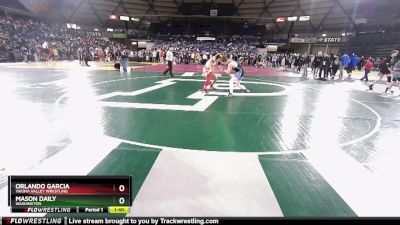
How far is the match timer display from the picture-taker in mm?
2305

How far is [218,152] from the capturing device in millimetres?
4223

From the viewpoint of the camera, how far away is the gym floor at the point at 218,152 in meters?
2.91

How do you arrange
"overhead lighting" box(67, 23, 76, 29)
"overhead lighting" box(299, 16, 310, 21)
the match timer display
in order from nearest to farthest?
the match timer display
"overhead lighting" box(67, 23, 76, 29)
"overhead lighting" box(299, 16, 310, 21)

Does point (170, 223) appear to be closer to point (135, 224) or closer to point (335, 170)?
point (135, 224)

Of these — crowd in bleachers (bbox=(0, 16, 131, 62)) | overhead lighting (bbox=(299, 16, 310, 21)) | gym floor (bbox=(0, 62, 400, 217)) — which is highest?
overhead lighting (bbox=(299, 16, 310, 21))

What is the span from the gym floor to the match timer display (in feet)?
1.31

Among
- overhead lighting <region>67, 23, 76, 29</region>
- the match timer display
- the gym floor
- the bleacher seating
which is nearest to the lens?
the match timer display

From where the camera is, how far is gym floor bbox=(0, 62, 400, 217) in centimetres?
291

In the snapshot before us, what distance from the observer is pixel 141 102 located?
7.85m

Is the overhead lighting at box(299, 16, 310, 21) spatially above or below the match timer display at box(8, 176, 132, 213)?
above

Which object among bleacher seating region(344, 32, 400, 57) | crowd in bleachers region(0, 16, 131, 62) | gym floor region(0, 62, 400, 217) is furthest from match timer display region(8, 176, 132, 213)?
bleacher seating region(344, 32, 400, 57)

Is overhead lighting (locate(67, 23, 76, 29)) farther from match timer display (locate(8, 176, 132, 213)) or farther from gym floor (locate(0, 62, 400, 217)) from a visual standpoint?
match timer display (locate(8, 176, 132, 213))

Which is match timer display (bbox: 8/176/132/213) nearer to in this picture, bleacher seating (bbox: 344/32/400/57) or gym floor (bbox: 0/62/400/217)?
gym floor (bbox: 0/62/400/217)

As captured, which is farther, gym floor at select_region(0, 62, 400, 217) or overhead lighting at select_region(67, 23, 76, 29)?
overhead lighting at select_region(67, 23, 76, 29)
